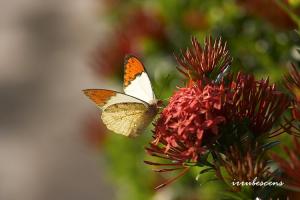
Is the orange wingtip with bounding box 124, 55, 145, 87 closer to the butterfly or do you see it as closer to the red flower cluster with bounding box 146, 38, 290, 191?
the butterfly

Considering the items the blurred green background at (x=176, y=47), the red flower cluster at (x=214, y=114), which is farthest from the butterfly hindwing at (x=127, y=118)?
the blurred green background at (x=176, y=47)

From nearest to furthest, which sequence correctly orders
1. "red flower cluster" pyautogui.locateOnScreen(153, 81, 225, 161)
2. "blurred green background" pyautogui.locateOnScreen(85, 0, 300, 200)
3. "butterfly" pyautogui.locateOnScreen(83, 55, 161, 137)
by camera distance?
"red flower cluster" pyautogui.locateOnScreen(153, 81, 225, 161) → "butterfly" pyautogui.locateOnScreen(83, 55, 161, 137) → "blurred green background" pyautogui.locateOnScreen(85, 0, 300, 200)

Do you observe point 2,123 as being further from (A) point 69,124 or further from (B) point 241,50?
(B) point 241,50

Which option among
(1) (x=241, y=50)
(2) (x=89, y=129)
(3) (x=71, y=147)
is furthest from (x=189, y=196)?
(3) (x=71, y=147)

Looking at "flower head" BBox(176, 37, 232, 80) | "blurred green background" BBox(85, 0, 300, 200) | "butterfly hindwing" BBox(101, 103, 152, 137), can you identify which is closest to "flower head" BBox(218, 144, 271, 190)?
"flower head" BBox(176, 37, 232, 80)

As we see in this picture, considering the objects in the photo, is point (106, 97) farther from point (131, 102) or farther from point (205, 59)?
point (205, 59)

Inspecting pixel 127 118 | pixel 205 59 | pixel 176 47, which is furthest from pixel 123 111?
pixel 176 47
